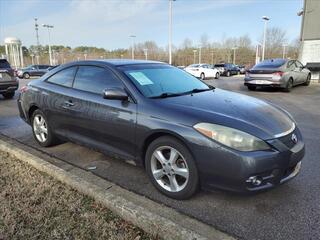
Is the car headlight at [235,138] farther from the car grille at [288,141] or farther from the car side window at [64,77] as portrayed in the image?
the car side window at [64,77]

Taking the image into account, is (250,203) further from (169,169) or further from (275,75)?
(275,75)

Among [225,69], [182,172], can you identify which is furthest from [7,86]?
[225,69]

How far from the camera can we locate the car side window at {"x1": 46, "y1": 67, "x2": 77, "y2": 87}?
4453 millimetres

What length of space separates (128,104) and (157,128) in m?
0.54

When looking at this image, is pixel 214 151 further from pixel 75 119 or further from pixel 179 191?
pixel 75 119

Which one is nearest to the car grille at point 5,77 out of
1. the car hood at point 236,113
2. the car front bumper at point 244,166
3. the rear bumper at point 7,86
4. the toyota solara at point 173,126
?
the rear bumper at point 7,86

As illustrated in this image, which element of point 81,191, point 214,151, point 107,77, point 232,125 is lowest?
point 81,191

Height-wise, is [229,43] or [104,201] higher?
[229,43]

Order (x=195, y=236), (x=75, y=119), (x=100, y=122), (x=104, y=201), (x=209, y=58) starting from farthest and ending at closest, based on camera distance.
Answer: (x=209, y=58) → (x=75, y=119) → (x=100, y=122) → (x=104, y=201) → (x=195, y=236)

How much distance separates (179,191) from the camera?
10.3 feet

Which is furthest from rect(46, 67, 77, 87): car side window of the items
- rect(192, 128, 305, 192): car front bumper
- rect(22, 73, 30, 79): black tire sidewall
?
rect(22, 73, 30, 79): black tire sidewall

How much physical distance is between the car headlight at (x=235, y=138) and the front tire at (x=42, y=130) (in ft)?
9.56

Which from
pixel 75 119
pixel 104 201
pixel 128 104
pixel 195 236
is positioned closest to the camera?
pixel 195 236

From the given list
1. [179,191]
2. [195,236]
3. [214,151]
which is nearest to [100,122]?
[179,191]
